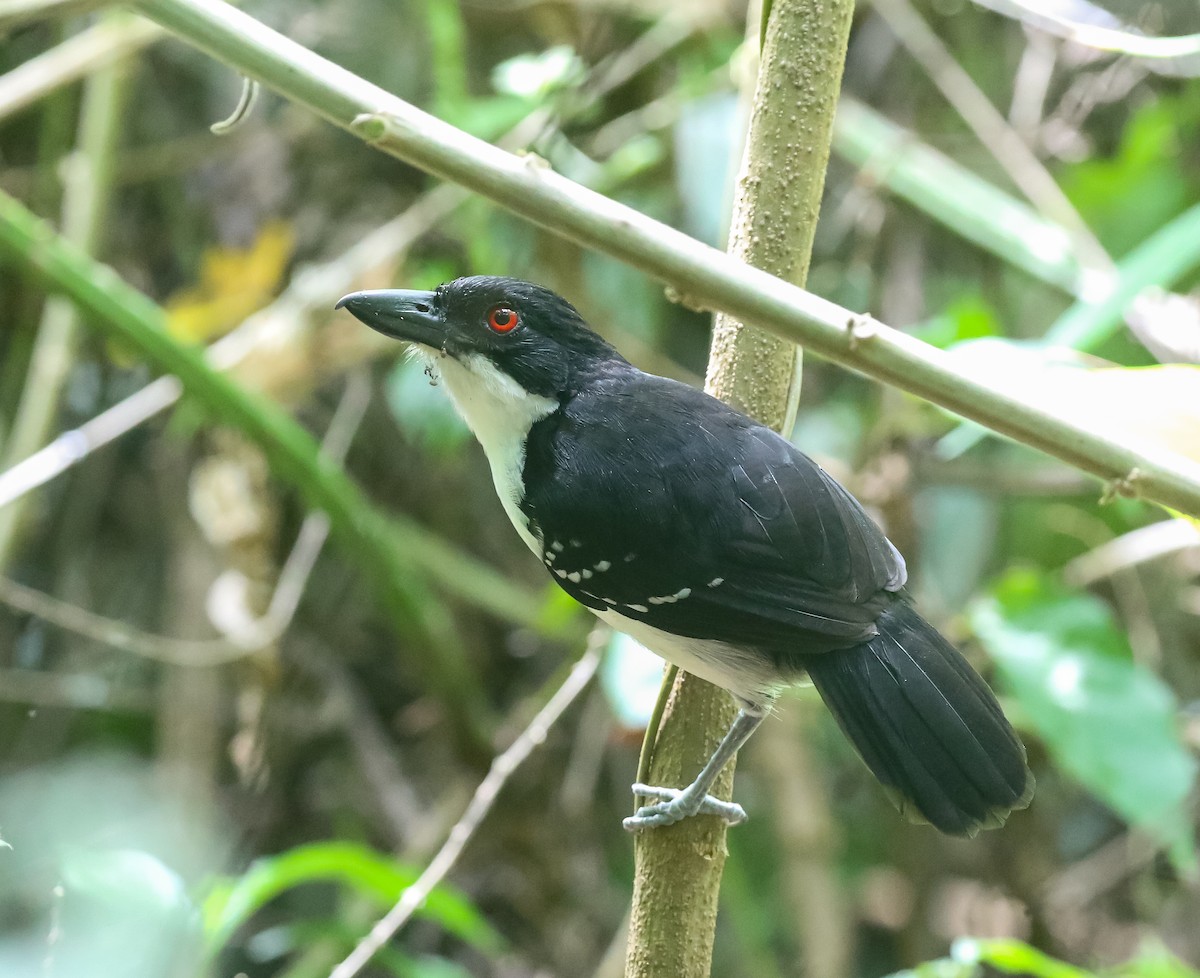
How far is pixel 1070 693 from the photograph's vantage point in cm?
241

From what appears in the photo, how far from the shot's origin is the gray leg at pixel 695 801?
146 centimetres

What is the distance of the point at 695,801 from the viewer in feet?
4.79

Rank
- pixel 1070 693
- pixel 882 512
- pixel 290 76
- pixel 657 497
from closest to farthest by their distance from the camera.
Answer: pixel 290 76
pixel 657 497
pixel 1070 693
pixel 882 512

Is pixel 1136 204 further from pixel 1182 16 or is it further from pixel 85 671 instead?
pixel 85 671

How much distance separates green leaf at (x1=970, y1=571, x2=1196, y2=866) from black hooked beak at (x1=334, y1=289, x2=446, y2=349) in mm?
1447

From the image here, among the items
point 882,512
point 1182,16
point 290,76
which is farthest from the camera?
point 1182,16

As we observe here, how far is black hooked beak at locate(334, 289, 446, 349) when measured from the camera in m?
1.61

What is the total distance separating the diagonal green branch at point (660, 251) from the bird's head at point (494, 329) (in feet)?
1.62

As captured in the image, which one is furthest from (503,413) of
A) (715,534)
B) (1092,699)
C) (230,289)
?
(230,289)

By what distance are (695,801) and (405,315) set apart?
0.76 metres

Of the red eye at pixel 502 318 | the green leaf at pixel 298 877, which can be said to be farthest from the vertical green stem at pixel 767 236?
the green leaf at pixel 298 877

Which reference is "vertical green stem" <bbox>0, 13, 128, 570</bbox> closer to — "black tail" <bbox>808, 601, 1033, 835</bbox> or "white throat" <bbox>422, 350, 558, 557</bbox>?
"white throat" <bbox>422, 350, 558, 557</bbox>

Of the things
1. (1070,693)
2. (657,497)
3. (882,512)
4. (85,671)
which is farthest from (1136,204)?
(85,671)

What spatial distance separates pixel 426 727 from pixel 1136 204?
2428 mm
